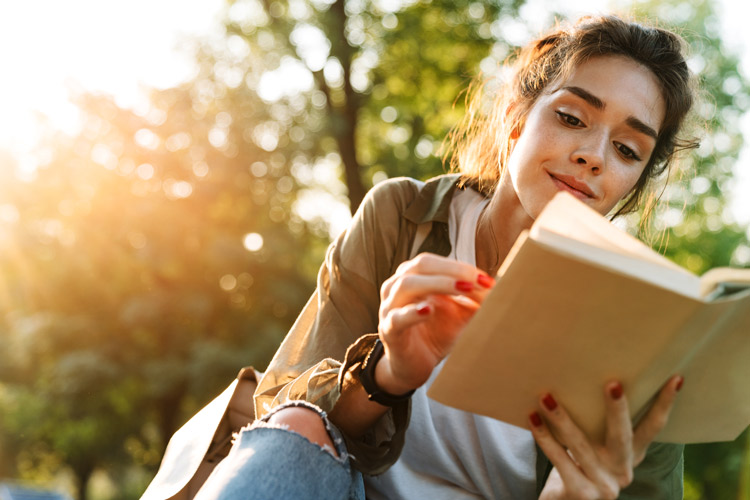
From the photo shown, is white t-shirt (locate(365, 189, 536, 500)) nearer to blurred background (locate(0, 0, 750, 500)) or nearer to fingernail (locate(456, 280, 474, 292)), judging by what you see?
fingernail (locate(456, 280, 474, 292))

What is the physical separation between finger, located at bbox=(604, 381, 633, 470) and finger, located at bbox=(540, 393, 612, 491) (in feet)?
0.10

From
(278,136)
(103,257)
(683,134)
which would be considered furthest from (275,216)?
(683,134)

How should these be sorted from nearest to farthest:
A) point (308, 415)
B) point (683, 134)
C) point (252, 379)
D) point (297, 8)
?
point (308, 415) → point (252, 379) → point (683, 134) → point (297, 8)

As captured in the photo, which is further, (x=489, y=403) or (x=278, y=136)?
(x=278, y=136)

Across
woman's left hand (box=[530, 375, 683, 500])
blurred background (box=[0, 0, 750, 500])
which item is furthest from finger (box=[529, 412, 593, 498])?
blurred background (box=[0, 0, 750, 500])

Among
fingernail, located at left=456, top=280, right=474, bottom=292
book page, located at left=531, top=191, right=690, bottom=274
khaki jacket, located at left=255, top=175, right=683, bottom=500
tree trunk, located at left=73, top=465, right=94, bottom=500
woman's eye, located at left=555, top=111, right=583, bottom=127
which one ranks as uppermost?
book page, located at left=531, top=191, right=690, bottom=274

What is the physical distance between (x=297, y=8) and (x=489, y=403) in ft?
33.9

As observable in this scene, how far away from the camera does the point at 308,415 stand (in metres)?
1.30

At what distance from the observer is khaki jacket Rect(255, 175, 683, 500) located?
1404 mm

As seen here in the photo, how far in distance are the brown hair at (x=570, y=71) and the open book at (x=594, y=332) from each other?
922mm

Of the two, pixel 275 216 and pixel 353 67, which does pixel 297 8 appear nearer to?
pixel 353 67

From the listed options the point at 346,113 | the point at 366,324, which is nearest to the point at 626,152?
the point at 366,324

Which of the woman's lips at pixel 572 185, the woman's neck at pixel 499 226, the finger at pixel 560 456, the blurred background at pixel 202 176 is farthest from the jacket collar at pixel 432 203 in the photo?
the blurred background at pixel 202 176

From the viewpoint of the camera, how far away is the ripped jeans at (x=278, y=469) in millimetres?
1120
